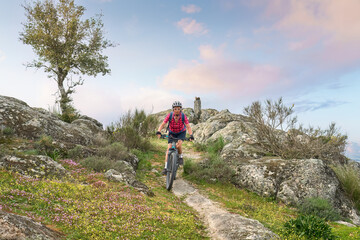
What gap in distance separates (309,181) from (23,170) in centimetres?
1076

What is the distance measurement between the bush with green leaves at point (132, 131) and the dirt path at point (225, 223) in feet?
28.8

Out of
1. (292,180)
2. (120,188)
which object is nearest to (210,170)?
(292,180)

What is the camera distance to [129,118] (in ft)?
69.9

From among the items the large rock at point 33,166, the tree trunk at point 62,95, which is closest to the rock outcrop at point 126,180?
the large rock at point 33,166

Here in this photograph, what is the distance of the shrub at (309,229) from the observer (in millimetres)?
6008

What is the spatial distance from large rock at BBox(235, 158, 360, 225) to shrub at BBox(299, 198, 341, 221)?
0.55 metres

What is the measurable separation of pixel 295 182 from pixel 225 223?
5.20 meters

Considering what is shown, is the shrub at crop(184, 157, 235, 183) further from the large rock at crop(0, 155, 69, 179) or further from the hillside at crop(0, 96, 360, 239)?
the large rock at crop(0, 155, 69, 179)

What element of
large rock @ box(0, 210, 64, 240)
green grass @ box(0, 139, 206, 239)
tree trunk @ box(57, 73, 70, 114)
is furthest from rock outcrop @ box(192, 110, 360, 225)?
tree trunk @ box(57, 73, 70, 114)

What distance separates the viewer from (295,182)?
33.4ft

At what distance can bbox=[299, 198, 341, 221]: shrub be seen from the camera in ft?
28.0

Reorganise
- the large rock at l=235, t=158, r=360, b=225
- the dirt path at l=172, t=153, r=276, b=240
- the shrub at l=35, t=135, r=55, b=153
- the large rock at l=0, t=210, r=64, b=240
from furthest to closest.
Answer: the shrub at l=35, t=135, r=55, b=153 < the large rock at l=235, t=158, r=360, b=225 < the dirt path at l=172, t=153, r=276, b=240 < the large rock at l=0, t=210, r=64, b=240

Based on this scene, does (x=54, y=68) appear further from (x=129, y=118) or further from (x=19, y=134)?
(x=19, y=134)

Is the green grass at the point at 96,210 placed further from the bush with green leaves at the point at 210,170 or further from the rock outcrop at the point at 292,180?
the rock outcrop at the point at 292,180
